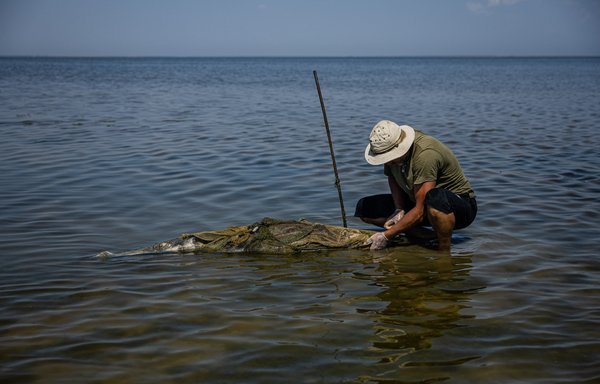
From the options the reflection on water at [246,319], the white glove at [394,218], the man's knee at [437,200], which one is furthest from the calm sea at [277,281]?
the man's knee at [437,200]

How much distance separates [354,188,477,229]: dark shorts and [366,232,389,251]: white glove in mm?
562

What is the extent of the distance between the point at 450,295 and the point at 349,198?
14.0 feet

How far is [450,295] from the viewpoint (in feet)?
18.2

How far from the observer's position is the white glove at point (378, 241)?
660 centimetres

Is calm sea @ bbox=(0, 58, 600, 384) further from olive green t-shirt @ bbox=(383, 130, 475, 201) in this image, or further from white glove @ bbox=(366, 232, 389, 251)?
olive green t-shirt @ bbox=(383, 130, 475, 201)

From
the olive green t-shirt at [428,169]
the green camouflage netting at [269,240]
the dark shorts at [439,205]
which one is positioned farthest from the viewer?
the green camouflage netting at [269,240]

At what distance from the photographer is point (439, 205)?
246 inches

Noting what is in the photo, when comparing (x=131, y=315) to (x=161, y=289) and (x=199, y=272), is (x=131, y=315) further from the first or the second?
(x=199, y=272)

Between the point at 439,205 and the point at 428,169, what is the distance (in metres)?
0.42

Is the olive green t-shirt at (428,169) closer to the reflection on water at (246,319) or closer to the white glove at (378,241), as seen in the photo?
the white glove at (378,241)

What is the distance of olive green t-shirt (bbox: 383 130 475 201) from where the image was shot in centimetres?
615

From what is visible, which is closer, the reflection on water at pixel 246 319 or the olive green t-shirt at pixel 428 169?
the reflection on water at pixel 246 319

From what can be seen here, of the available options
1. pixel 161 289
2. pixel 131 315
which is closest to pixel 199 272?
pixel 161 289

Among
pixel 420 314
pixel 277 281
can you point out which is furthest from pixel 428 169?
pixel 277 281
